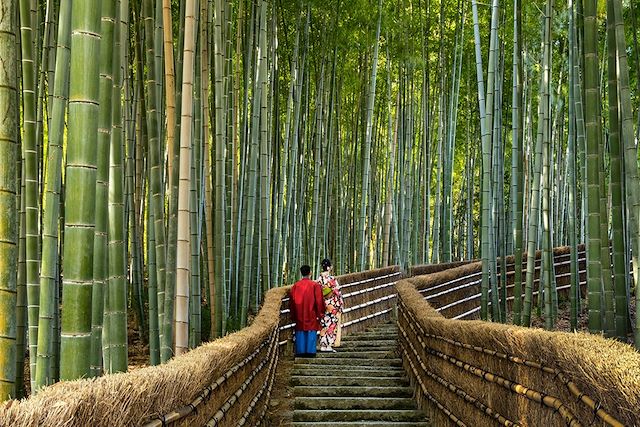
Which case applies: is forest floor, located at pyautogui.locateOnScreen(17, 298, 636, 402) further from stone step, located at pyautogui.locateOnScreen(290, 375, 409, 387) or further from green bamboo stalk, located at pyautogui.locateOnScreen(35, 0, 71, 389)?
green bamboo stalk, located at pyautogui.locateOnScreen(35, 0, 71, 389)

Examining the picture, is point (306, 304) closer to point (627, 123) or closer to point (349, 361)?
point (349, 361)

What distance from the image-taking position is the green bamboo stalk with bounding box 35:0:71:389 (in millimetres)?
3029

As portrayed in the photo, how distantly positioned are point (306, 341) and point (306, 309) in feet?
0.93

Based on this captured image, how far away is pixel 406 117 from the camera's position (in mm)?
11547

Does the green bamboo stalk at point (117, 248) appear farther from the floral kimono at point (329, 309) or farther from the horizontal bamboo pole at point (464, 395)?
the floral kimono at point (329, 309)

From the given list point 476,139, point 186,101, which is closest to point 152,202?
point 186,101

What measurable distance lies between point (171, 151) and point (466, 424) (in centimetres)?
204

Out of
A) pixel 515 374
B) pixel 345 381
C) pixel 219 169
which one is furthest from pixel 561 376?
pixel 219 169

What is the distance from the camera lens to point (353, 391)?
19.0 feet

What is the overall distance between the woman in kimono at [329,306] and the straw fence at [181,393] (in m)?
1.14

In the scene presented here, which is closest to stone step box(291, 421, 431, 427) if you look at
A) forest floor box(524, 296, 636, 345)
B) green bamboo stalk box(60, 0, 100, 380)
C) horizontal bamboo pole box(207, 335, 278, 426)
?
horizontal bamboo pole box(207, 335, 278, 426)

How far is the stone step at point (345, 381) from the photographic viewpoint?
6.04 m

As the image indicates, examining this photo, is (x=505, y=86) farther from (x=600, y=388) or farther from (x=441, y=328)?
(x=600, y=388)

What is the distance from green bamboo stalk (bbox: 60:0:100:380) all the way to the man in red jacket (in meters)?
4.23
